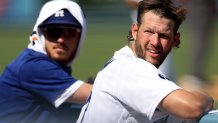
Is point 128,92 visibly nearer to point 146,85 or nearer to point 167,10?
point 146,85

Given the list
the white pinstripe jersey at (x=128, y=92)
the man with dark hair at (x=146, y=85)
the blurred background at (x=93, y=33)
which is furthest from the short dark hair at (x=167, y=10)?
the blurred background at (x=93, y=33)

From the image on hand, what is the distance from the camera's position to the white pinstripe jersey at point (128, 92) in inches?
108

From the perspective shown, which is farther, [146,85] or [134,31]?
[134,31]

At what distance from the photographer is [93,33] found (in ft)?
57.3

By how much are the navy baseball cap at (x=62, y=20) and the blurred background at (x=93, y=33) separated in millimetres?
5871


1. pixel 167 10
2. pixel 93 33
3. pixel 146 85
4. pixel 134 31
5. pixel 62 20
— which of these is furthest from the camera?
pixel 93 33

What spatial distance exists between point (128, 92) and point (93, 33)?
1468 cm

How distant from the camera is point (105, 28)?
1873cm

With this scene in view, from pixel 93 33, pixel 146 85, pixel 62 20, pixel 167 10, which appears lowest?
pixel 93 33

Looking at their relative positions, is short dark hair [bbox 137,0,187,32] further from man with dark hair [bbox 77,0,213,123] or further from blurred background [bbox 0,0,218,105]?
blurred background [bbox 0,0,218,105]

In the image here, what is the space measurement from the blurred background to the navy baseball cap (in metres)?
5.87

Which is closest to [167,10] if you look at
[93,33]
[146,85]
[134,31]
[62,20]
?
[134,31]

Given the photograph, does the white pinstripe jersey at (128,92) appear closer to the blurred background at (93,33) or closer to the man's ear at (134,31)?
the man's ear at (134,31)

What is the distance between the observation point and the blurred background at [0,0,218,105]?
1176 cm
